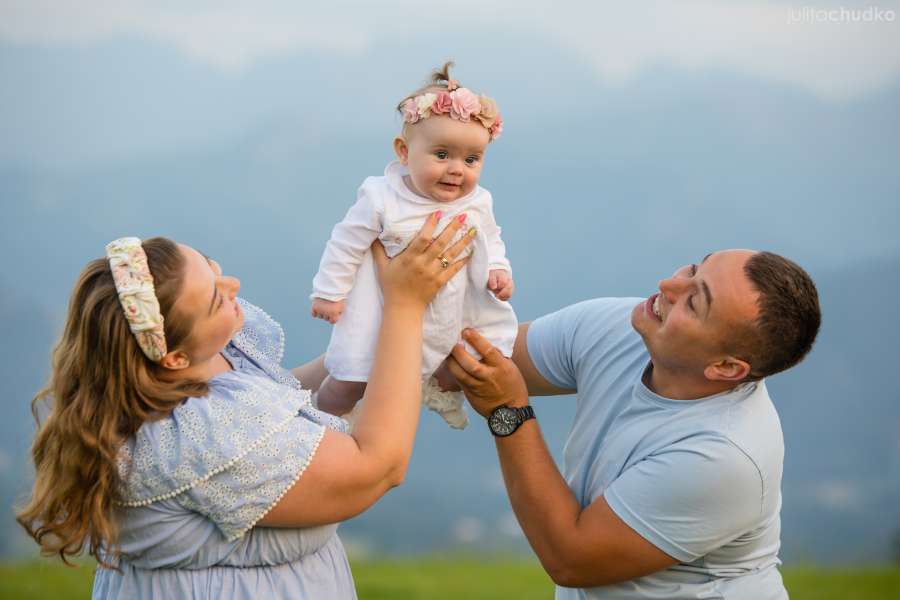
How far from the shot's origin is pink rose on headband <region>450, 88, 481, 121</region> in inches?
87.8

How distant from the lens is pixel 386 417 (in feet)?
6.71

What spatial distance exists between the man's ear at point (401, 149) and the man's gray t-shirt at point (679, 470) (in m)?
0.76

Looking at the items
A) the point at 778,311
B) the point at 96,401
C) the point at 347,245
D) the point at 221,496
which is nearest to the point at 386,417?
the point at 221,496

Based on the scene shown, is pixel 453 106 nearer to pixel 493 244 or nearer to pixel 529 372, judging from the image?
pixel 493 244

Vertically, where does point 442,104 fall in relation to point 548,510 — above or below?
above

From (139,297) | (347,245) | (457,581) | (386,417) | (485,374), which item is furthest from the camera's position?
(457,581)

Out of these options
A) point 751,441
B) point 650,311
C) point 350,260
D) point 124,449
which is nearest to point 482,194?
point 350,260

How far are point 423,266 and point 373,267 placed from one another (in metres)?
0.18

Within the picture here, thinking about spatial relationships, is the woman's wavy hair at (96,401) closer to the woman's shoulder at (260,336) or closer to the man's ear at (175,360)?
the man's ear at (175,360)

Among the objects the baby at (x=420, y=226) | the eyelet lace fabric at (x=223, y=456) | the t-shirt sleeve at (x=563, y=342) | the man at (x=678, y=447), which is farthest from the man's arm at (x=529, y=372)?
the eyelet lace fabric at (x=223, y=456)

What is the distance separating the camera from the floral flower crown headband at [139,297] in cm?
184

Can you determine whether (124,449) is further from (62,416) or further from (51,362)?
(51,362)

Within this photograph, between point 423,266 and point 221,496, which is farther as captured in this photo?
point 423,266

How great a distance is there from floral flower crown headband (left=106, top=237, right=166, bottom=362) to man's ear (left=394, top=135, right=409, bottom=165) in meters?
0.72
